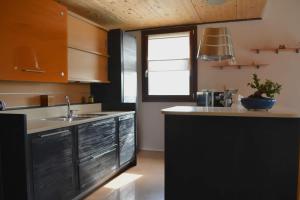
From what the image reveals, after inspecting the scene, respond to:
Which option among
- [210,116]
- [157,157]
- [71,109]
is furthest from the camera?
[157,157]

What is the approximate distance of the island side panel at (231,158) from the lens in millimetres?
2104

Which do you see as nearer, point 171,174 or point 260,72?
point 171,174

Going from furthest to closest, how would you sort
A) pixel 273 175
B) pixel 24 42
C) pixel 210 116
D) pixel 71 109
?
1. pixel 71 109
2. pixel 24 42
3. pixel 210 116
4. pixel 273 175

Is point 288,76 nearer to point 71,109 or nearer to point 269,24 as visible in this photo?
point 269,24

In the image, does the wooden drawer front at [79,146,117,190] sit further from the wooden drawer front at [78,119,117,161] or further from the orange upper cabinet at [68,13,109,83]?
the orange upper cabinet at [68,13,109,83]

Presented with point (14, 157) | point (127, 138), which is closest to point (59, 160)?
point (14, 157)

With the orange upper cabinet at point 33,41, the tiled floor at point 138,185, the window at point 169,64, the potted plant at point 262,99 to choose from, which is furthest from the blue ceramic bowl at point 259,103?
the window at point 169,64

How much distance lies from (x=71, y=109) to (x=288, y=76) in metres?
3.42

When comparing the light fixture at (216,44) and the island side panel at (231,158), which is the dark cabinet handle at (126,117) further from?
the light fixture at (216,44)

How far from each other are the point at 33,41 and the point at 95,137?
47.9 inches

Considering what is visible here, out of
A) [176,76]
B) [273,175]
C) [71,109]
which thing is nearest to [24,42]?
[71,109]

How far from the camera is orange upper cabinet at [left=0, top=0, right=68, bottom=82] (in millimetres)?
2348

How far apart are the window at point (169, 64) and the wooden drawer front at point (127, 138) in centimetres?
110

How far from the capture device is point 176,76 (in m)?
4.81
